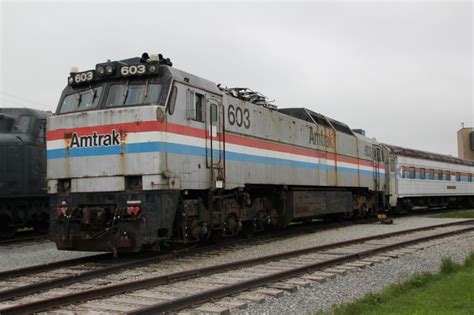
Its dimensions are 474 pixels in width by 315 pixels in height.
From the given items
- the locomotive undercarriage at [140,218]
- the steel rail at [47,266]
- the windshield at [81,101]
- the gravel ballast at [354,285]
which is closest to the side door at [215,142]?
the locomotive undercarriage at [140,218]

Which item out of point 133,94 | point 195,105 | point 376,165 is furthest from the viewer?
point 376,165

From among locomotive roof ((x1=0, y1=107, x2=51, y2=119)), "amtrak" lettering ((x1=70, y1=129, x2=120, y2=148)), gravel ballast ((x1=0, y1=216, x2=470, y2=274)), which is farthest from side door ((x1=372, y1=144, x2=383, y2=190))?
"amtrak" lettering ((x1=70, y1=129, x2=120, y2=148))

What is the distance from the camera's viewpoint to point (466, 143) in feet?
229

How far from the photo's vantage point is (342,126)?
20.0 m

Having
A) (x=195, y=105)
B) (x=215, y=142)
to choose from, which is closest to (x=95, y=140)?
(x=195, y=105)

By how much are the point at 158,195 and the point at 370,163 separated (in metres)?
14.5

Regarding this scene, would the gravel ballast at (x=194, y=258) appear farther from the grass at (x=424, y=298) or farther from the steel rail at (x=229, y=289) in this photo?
the grass at (x=424, y=298)

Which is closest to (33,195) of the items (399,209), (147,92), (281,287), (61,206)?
(61,206)

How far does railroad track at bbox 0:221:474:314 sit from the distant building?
210 feet

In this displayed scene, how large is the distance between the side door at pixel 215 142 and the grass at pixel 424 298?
471 centimetres

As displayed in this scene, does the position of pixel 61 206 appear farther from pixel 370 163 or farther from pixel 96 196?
pixel 370 163

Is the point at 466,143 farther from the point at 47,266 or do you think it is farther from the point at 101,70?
the point at 47,266

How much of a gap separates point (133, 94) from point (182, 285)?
13.8 feet

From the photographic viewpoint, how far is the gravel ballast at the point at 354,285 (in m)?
6.43
